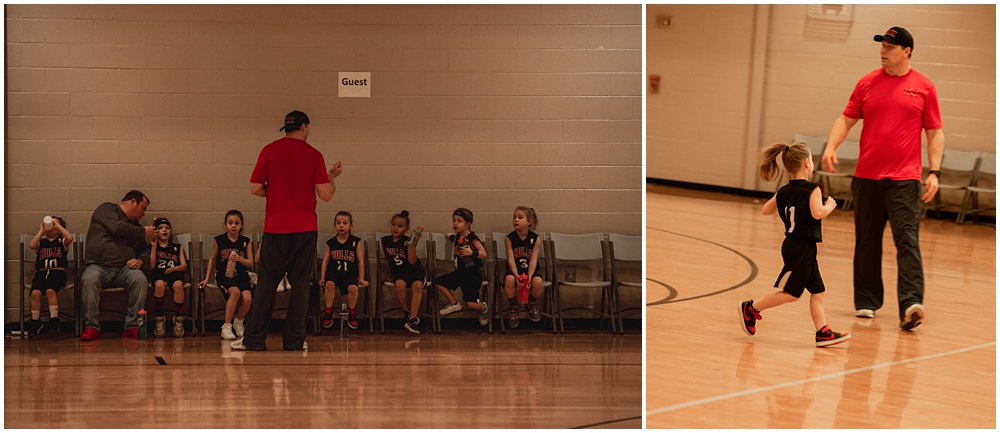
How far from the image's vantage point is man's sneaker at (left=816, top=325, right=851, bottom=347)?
4719 millimetres

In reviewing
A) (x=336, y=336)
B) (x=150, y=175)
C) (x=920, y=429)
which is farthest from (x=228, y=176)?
(x=920, y=429)

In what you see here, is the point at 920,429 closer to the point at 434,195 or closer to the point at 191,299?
the point at 434,195

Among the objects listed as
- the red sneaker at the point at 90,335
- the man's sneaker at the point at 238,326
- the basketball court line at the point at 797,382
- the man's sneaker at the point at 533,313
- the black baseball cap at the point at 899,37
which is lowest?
the red sneaker at the point at 90,335

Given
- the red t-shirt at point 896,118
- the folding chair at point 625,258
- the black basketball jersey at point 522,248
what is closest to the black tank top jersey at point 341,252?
the black basketball jersey at point 522,248

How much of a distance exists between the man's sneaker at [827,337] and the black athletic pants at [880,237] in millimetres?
564

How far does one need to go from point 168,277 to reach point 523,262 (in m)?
2.26

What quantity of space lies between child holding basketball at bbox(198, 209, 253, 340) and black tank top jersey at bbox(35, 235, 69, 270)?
0.86 meters

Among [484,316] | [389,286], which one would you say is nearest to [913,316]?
[484,316]

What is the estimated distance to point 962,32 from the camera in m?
9.30

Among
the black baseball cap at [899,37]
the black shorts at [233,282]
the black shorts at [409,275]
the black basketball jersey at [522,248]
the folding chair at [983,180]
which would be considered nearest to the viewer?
the black baseball cap at [899,37]

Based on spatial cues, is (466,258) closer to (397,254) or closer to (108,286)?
(397,254)

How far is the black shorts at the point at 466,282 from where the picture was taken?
22.8 ft

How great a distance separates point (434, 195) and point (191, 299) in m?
1.67

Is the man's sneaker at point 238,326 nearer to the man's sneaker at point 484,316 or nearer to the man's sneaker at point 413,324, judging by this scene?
the man's sneaker at point 413,324
